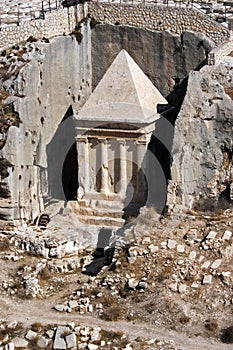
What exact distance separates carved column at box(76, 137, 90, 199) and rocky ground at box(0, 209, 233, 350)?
382 cm

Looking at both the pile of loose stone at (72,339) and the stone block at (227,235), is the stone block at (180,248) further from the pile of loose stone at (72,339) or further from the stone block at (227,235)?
the pile of loose stone at (72,339)

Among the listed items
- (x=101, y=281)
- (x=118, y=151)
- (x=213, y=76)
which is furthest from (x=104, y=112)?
(x=101, y=281)

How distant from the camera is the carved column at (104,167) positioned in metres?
42.2

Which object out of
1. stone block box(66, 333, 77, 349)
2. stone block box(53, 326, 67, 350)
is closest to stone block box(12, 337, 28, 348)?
stone block box(53, 326, 67, 350)

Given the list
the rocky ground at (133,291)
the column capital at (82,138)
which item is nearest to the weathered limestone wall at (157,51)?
the column capital at (82,138)

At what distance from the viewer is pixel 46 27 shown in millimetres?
44125

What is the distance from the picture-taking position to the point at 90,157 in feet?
140

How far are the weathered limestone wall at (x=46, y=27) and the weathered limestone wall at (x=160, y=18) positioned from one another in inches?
36.6

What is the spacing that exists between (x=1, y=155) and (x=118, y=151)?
410 centimetres

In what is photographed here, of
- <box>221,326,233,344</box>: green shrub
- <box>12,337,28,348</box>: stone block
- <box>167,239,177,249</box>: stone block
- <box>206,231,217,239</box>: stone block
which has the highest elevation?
<box>206,231,217,239</box>: stone block

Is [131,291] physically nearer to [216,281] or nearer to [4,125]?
[216,281]

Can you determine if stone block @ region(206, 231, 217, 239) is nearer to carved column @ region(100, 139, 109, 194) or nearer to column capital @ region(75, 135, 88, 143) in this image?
carved column @ region(100, 139, 109, 194)

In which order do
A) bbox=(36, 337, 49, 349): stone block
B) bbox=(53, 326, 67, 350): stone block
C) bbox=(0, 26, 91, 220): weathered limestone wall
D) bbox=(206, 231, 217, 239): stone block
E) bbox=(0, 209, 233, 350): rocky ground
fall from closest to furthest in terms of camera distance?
1. bbox=(53, 326, 67, 350): stone block
2. bbox=(36, 337, 49, 349): stone block
3. bbox=(0, 209, 233, 350): rocky ground
4. bbox=(206, 231, 217, 239): stone block
5. bbox=(0, 26, 91, 220): weathered limestone wall

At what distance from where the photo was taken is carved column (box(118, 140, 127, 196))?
41.9 meters
